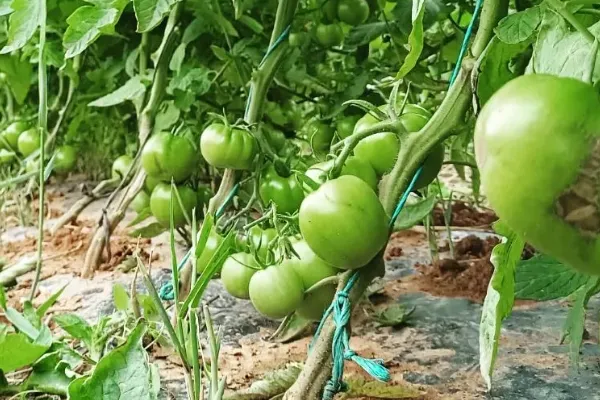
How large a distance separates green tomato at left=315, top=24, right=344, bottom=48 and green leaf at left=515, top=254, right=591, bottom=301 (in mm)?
849

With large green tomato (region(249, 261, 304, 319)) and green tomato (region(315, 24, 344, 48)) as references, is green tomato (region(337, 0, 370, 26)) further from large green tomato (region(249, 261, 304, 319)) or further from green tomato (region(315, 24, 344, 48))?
large green tomato (region(249, 261, 304, 319))

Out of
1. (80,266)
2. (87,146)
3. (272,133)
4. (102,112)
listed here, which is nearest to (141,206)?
(80,266)

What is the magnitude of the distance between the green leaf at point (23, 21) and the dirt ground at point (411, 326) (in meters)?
0.28

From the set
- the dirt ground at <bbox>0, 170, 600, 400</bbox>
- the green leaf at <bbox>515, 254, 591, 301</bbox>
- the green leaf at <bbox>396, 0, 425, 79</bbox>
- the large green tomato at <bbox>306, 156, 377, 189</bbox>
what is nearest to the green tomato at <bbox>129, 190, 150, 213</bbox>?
the dirt ground at <bbox>0, 170, 600, 400</bbox>

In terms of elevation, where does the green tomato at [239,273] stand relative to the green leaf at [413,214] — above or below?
below

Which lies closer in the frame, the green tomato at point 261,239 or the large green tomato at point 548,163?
the large green tomato at point 548,163

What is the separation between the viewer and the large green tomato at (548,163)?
345 millimetres

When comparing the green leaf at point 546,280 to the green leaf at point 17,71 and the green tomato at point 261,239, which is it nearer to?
the green tomato at point 261,239

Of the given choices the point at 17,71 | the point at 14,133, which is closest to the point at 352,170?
the point at 17,71

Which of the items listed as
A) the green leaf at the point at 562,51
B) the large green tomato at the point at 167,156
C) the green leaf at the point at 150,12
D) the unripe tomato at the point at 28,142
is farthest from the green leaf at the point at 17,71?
the green leaf at the point at 562,51

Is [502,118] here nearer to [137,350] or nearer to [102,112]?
[137,350]

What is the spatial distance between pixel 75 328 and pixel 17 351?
4.5 inches

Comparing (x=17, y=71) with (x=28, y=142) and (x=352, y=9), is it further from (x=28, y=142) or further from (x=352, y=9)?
(x=352, y=9)

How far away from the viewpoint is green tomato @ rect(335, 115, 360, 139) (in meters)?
1.15
